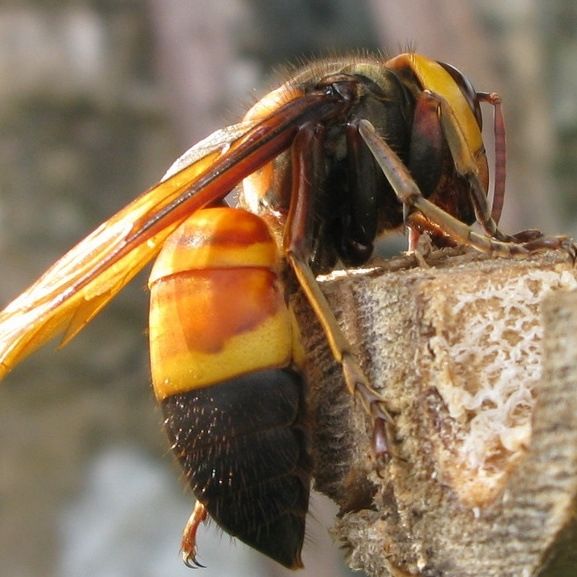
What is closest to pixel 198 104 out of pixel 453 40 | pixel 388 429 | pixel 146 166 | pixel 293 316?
pixel 453 40

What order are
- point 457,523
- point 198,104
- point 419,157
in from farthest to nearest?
point 198,104 → point 419,157 → point 457,523

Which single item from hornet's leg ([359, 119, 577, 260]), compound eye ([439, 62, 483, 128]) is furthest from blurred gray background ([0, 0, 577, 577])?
hornet's leg ([359, 119, 577, 260])

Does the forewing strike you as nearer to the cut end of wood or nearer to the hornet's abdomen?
the hornet's abdomen

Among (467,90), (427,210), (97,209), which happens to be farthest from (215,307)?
(97,209)

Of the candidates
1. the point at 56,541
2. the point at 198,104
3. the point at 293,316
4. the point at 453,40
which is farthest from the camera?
the point at 56,541

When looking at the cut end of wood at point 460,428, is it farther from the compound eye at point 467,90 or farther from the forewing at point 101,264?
the compound eye at point 467,90

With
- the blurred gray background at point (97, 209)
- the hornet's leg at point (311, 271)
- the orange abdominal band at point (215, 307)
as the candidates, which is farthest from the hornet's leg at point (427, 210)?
the blurred gray background at point (97, 209)

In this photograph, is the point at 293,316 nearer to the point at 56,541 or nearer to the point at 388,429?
the point at 388,429
